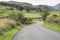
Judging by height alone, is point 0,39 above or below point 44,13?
above

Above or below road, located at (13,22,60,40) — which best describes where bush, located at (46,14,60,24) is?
below

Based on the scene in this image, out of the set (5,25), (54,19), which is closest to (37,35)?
(5,25)

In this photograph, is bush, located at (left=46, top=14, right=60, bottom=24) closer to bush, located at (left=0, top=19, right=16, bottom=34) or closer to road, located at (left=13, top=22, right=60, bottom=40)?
bush, located at (left=0, top=19, right=16, bottom=34)

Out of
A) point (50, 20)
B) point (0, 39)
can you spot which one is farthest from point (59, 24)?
point (0, 39)

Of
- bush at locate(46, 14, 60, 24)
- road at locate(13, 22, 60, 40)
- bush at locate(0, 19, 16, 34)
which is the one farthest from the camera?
bush at locate(46, 14, 60, 24)

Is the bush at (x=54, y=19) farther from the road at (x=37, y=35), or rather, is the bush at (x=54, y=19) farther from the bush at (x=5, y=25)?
the road at (x=37, y=35)

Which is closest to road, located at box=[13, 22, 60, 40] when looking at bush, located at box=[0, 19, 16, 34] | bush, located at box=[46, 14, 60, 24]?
bush, located at box=[0, 19, 16, 34]

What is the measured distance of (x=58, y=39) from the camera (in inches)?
1105

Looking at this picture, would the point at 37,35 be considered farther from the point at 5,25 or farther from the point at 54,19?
the point at 54,19

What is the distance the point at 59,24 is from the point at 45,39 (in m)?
24.8

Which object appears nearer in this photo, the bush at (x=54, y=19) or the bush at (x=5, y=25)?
the bush at (x=5, y=25)

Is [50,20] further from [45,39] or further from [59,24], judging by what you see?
[45,39]

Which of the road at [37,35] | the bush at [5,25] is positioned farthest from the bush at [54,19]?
the road at [37,35]

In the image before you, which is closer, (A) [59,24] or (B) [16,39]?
(B) [16,39]
